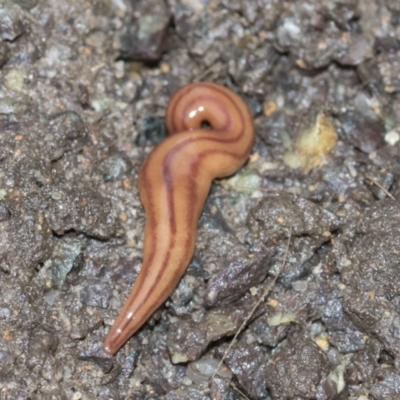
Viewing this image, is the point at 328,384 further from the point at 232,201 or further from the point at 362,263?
the point at 232,201

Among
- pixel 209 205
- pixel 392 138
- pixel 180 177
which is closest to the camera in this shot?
pixel 180 177

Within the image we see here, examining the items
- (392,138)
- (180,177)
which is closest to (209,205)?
(180,177)

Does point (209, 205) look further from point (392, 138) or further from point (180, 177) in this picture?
point (392, 138)

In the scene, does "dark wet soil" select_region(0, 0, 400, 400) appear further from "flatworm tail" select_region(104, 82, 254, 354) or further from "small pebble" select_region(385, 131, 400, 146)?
"flatworm tail" select_region(104, 82, 254, 354)

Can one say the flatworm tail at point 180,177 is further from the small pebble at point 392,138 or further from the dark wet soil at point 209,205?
the small pebble at point 392,138

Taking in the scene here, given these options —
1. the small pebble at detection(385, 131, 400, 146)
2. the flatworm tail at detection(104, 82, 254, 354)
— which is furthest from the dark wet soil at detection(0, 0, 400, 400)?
the flatworm tail at detection(104, 82, 254, 354)

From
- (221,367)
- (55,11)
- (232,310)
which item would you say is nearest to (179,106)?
(55,11)
